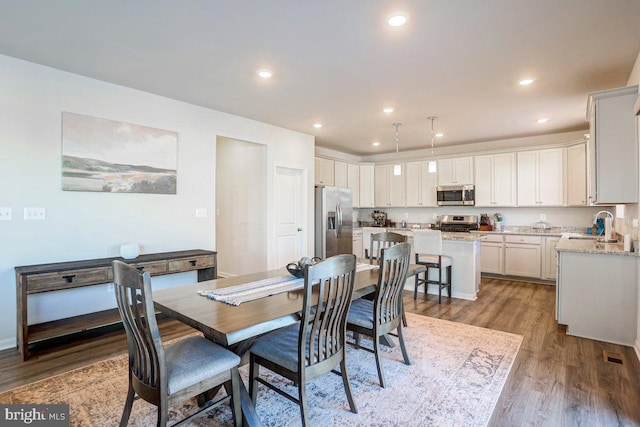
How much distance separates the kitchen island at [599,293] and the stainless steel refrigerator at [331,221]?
3.53 metres

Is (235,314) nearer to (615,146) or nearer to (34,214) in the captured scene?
(34,214)

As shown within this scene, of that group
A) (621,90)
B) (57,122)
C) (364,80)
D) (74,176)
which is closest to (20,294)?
(74,176)

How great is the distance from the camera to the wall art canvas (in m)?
3.22

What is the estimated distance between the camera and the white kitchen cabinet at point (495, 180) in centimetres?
597

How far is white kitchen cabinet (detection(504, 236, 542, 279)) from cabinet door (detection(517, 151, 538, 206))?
673mm

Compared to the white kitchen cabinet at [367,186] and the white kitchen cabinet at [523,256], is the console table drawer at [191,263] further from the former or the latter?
the white kitchen cabinet at [523,256]

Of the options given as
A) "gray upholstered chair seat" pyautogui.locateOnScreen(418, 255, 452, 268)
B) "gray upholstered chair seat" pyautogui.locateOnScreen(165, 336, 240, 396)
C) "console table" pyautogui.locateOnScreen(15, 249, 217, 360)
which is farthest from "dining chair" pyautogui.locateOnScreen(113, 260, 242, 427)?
"gray upholstered chair seat" pyautogui.locateOnScreen(418, 255, 452, 268)

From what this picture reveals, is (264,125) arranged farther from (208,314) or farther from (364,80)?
(208,314)

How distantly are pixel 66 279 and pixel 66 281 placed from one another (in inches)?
0.7

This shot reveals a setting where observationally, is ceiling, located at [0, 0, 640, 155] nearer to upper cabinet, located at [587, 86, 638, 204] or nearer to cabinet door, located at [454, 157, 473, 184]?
upper cabinet, located at [587, 86, 638, 204]

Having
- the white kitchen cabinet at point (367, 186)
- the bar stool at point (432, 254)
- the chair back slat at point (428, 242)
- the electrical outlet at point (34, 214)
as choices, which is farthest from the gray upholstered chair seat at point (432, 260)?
the electrical outlet at point (34, 214)

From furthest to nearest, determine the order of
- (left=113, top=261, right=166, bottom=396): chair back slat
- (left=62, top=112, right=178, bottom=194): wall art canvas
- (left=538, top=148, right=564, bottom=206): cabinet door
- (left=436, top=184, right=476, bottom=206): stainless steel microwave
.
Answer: (left=436, top=184, right=476, bottom=206): stainless steel microwave, (left=538, top=148, right=564, bottom=206): cabinet door, (left=62, top=112, right=178, bottom=194): wall art canvas, (left=113, top=261, right=166, bottom=396): chair back slat

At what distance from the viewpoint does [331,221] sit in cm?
613

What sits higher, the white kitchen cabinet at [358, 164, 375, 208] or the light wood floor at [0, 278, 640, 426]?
the white kitchen cabinet at [358, 164, 375, 208]
